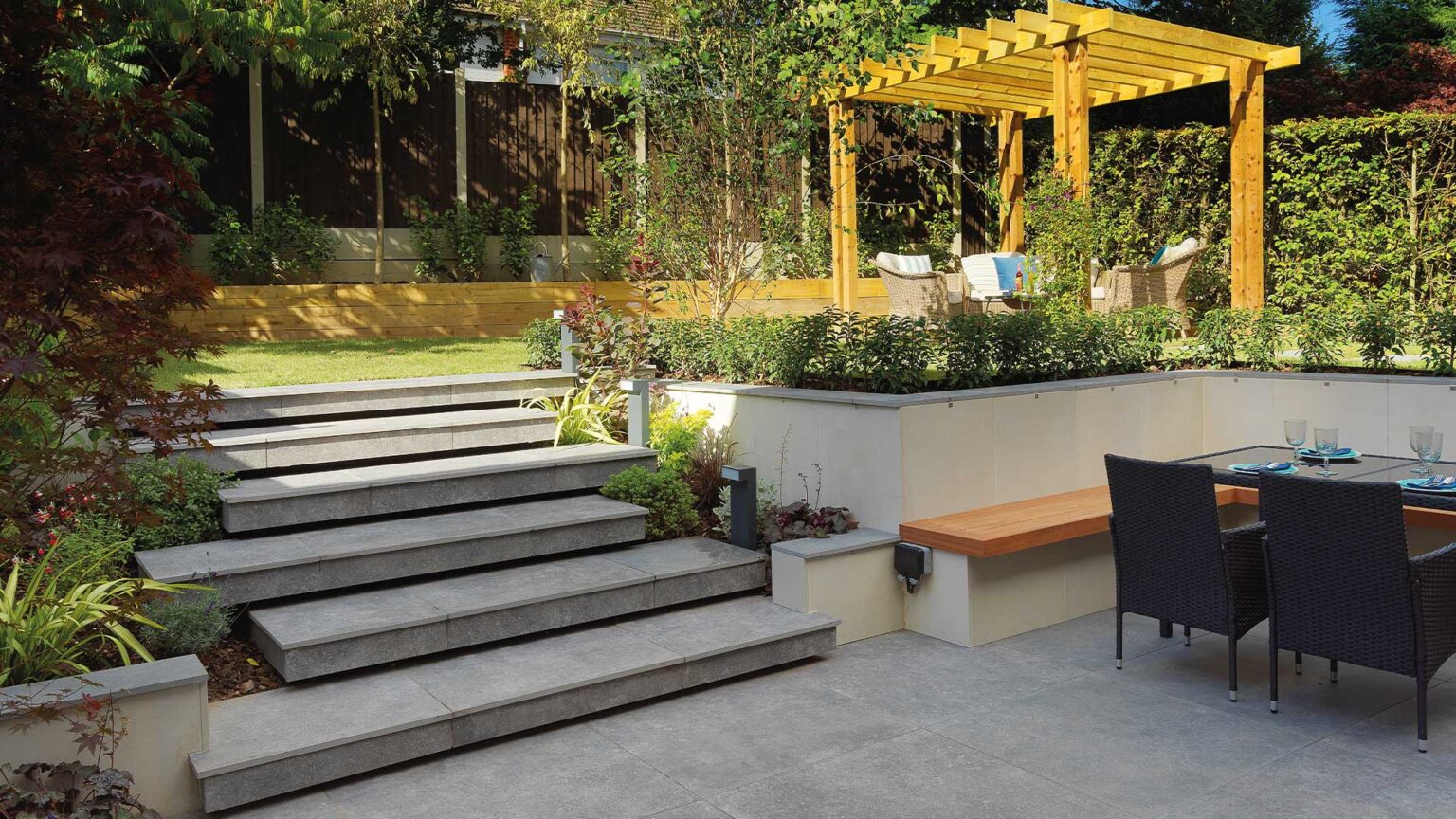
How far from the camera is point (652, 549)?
5469 millimetres

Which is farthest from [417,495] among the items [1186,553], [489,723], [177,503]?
[1186,553]

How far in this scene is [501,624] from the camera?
14.9ft

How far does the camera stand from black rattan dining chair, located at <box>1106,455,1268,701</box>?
4.21 metres

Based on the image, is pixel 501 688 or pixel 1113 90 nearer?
pixel 501 688

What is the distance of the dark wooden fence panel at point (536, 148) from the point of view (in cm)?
1206

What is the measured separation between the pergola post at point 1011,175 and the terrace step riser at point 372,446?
321 inches

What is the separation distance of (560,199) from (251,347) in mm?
4395

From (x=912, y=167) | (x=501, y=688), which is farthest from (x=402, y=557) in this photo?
(x=912, y=167)

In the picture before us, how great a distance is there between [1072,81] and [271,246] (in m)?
7.58

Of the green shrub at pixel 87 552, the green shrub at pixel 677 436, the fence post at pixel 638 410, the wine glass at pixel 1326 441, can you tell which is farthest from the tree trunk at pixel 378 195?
the wine glass at pixel 1326 441

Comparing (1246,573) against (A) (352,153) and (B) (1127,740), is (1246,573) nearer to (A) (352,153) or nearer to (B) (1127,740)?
(B) (1127,740)

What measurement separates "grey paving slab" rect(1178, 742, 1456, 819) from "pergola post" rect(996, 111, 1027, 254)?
9.85m

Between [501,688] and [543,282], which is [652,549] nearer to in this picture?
[501,688]

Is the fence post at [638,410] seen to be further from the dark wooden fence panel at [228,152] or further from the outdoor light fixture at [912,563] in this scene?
the dark wooden fence panel at [228,152]
